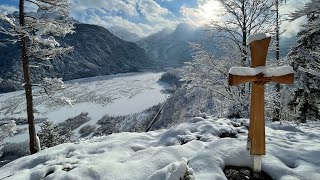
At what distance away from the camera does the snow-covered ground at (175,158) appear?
4.82m

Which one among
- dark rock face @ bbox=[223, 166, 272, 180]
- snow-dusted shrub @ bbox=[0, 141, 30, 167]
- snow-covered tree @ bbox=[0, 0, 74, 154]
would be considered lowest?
snow-dusted shrub @ bbox=[0, 141, 30, 167]

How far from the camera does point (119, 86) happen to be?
473 feet

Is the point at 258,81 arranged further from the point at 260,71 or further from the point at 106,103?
the point at 106,103

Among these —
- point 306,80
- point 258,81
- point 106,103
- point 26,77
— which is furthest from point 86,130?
point 258,81

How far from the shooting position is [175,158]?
17.9ft

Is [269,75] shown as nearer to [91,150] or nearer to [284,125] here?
[91,150]

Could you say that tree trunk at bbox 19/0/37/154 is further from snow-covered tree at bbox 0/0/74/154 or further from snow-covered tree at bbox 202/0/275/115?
snow-covered tree at bbox 202/0/275/115

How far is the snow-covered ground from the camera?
4820 millimetres

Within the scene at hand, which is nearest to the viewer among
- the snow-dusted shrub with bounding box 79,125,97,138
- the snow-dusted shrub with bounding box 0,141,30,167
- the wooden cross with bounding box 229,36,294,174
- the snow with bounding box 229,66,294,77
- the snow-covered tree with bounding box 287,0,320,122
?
the snow with bounding box 229,66,294,77

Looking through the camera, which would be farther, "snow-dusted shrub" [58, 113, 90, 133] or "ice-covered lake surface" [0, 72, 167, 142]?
"ice-covered lake surface" [0, 72, 167, 142]

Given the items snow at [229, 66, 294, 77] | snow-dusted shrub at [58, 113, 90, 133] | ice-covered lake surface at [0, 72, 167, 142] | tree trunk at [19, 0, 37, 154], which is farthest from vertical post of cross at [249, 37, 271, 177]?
snow-dusted shrub at [58, 113, 90, 133]

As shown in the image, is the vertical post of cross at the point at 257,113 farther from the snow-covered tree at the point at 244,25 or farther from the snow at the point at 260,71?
the snow-covered tree at the point at 244,25

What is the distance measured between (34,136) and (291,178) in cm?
1141

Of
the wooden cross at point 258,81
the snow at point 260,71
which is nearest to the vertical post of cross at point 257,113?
the wooden cross at point 258,81
